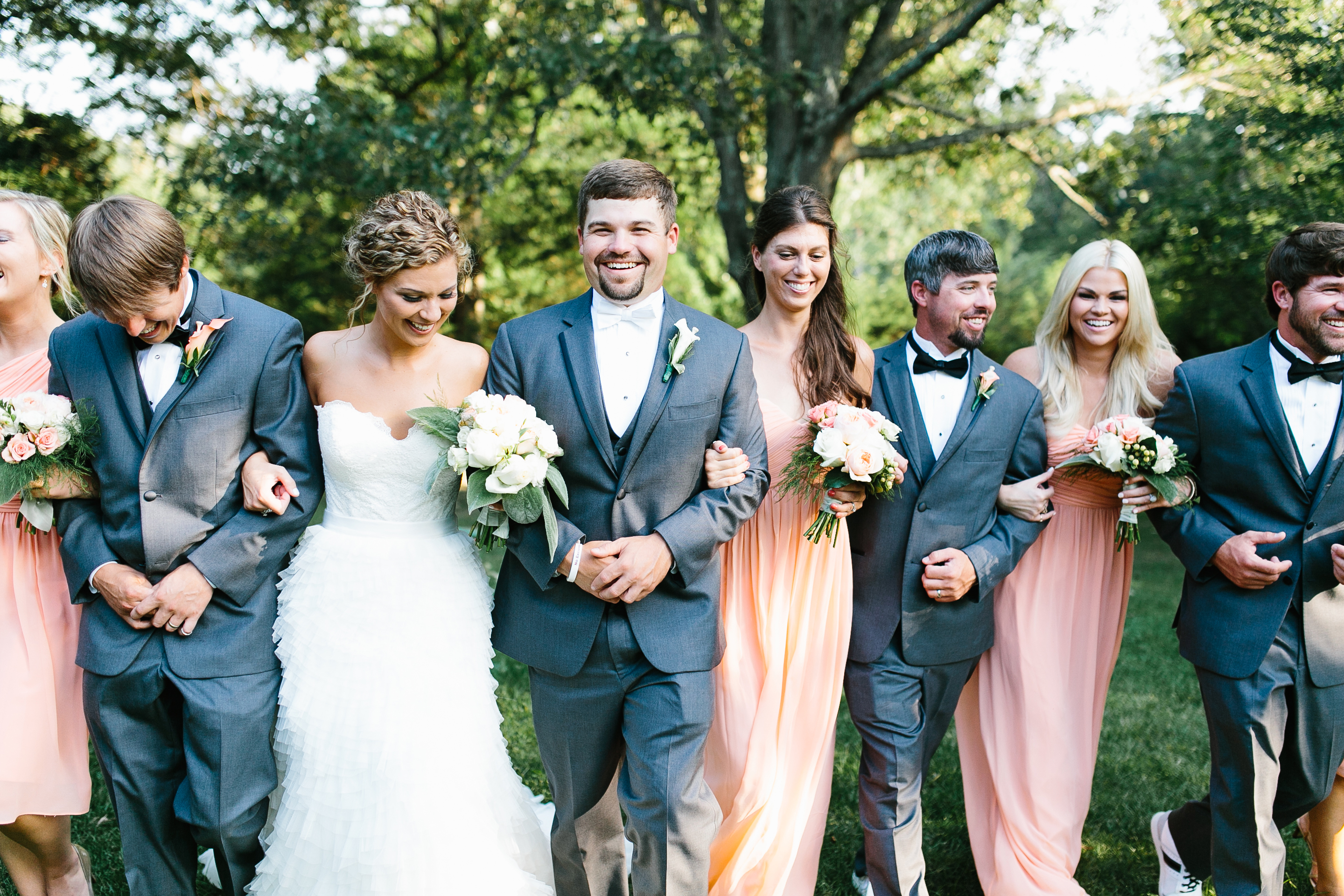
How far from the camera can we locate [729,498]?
359 cm

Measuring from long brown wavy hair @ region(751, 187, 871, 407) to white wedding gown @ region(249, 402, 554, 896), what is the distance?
1569 millimetres

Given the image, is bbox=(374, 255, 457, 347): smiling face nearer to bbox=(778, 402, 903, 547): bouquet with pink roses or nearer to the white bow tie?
the white bow tie

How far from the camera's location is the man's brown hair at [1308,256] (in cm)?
357

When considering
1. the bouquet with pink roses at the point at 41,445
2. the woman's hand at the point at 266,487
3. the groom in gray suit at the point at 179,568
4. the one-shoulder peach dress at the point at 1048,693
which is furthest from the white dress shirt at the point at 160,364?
the one-shoulder peach dress at the point at 1048,693

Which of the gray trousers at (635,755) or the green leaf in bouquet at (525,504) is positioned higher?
the green leaf in bouquet at (525,504)

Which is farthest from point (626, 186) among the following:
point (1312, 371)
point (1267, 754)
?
point (1267, 754)

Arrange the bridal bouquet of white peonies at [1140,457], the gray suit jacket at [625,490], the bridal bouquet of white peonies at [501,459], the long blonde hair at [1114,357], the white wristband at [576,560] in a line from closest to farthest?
1. the bridal bouquet of white peonies at [501,459]
2. the white wristband at [576,560]
3. the gray suit jacket at [625,490]
4. the bridal bouquet of white peonies at [1140,457]
5. the long blonde hair at [1114,357]

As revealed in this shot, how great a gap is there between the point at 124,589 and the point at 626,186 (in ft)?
7.40

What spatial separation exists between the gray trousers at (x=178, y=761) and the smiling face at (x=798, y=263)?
255 cm

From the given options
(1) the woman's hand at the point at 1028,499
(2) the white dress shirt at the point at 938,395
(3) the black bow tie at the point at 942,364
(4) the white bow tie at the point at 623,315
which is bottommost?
(1) the woman's hand at the point at 1028,499

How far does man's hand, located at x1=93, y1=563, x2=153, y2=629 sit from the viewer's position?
3.42 m

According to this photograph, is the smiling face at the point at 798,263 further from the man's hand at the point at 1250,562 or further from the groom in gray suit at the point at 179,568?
the groom in gray suit at the point at 179,568

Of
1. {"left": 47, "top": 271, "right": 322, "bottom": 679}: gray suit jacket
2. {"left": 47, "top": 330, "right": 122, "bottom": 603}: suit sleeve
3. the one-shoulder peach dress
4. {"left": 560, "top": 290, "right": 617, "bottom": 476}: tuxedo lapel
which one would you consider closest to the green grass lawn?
the one-shoulder peach dress

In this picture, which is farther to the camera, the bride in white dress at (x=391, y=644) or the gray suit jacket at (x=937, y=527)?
the gray suit jacket at (x=937, y=527)
